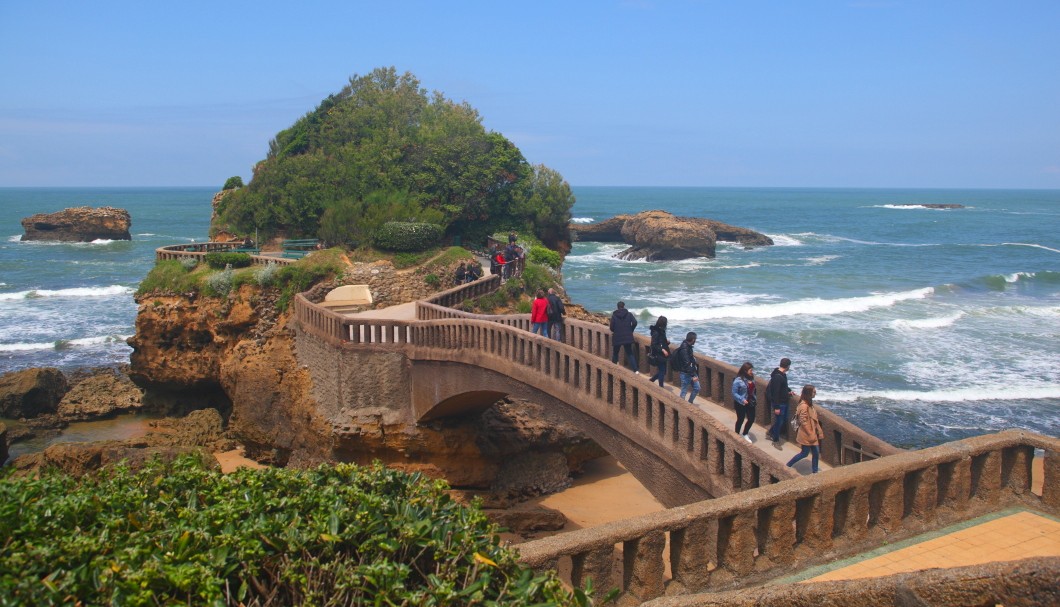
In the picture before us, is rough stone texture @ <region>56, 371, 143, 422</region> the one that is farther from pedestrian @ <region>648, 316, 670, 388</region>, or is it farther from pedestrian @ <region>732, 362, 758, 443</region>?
pedestrian @ <region>732, 362, 758, 443</region>

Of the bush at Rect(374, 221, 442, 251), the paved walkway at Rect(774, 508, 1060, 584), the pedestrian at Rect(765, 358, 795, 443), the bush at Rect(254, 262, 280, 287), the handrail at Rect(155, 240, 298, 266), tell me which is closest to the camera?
the paved walkway at Rect(774, 508, 1060, 584)

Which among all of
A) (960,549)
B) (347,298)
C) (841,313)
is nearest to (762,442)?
(960,549)

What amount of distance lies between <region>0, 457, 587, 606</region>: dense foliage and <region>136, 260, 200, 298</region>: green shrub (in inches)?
873

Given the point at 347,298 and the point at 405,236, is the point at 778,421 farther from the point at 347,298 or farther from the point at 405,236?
the point at 405,236

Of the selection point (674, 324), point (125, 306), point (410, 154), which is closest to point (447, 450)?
point (410, 154)

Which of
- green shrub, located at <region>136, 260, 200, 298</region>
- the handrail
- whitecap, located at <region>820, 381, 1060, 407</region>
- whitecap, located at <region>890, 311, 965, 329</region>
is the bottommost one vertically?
whitecap, located at <region>820, 381, 1060, 407</region>

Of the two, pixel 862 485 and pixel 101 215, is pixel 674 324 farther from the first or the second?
pixel 101 215

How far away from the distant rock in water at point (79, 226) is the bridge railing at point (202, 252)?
57516 mm

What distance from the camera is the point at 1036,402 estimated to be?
26.2m

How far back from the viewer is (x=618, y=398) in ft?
44.8

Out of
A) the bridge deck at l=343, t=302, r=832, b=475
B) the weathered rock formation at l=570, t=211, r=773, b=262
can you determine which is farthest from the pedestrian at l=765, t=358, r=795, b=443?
the weathered rock formation at l=570, t=211, r=773, b=262

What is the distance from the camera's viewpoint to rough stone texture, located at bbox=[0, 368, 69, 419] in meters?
28.6

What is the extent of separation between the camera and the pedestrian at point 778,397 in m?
11.7

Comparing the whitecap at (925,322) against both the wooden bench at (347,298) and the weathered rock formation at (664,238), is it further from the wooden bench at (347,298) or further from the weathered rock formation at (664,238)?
the weathered rock formation at (664,238)
